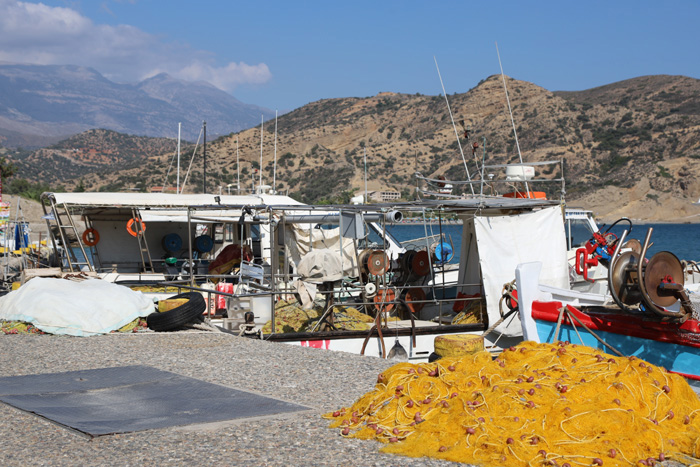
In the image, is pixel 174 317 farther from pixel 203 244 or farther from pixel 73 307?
pixel 203 244

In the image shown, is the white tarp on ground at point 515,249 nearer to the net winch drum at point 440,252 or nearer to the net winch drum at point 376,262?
the net winch drum at point 376,262

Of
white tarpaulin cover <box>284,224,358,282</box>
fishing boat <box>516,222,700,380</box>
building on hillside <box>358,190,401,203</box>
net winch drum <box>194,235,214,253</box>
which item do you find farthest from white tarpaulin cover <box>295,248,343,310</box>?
building on hillside <box>358,190,401,203</box>

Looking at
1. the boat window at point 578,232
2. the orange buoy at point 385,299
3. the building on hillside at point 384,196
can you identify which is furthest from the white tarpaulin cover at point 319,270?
the building on hillside at point 384,196

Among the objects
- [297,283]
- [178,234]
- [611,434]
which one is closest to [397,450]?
[611,434]

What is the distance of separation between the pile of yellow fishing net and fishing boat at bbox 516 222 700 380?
224cm

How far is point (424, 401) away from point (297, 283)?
6295 millimetres

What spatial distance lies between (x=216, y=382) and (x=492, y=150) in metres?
85.4

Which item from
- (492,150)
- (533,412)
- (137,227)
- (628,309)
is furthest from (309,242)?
(492,150)

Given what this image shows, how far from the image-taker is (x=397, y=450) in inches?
242

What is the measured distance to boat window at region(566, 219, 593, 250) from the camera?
17156mm

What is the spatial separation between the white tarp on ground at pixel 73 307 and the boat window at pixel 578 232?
9403mm

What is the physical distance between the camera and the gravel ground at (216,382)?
597cm

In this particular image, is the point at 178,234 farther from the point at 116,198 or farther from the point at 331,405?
the point at 331,405

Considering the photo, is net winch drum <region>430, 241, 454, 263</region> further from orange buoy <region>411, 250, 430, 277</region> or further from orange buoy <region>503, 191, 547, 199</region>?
orange buoy <region>503, 191, 547, 199</region>
